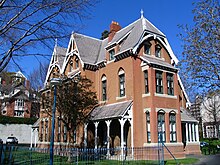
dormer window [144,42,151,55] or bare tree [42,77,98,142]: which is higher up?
dormer window [144,42,151,55]

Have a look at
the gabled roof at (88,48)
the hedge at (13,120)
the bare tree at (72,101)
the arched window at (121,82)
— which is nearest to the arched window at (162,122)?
the arched window at (121,82)

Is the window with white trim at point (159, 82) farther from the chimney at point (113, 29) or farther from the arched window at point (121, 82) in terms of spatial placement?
the chimney at point (113, 29)

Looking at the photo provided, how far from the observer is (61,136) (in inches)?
1189

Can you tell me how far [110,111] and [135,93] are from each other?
2953mm

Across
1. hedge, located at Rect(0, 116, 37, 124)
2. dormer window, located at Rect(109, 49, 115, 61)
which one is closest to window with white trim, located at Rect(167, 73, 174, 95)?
dormer window, located at Rect(109, 49, 115, 61)

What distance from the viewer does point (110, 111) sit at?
933 inches

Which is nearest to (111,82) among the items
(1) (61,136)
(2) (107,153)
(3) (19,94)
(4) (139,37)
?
(4) (139,37)

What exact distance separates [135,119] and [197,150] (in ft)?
36.2

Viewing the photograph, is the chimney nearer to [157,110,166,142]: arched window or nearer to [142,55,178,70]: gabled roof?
[142,55,178,70]: gabled roof

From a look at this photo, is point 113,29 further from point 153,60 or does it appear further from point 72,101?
point 72,101

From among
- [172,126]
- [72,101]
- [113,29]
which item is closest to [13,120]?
[113,29]

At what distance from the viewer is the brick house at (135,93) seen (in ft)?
73.2

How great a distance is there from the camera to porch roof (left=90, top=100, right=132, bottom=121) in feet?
71.9

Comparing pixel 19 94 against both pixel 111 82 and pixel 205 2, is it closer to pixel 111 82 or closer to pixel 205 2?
pixel 111 82
